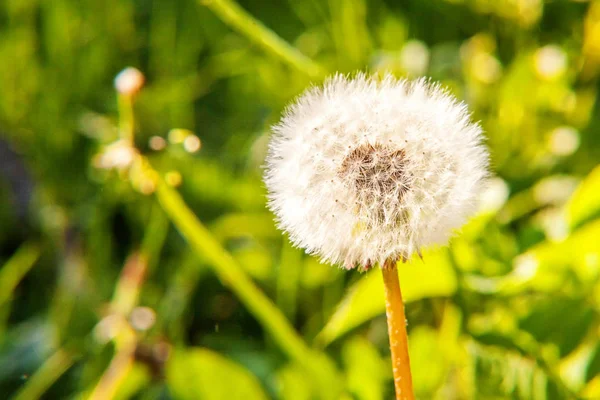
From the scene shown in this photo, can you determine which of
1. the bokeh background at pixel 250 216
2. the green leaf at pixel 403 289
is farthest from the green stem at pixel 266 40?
the green leaf at pixel 403 289

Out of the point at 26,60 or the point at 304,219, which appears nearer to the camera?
the point at 304,219

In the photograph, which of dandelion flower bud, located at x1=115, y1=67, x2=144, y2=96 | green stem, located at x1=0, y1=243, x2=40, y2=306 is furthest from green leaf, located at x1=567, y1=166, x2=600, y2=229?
green stem, located at x1=0, y1=243, x2=40, y2=306

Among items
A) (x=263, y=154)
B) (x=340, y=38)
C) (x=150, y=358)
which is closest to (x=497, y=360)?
(x=150, y=358)

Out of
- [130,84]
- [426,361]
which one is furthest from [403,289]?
[130,84]

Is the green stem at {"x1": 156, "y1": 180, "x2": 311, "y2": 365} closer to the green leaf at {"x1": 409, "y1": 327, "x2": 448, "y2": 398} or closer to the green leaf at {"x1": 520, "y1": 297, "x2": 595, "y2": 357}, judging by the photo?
the green leaf at {"x1": 409, "y1": 327, "x2": 448, "y2": 398}

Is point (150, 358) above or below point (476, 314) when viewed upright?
below

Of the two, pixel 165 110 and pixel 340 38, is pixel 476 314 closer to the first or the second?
pixel 340 38
